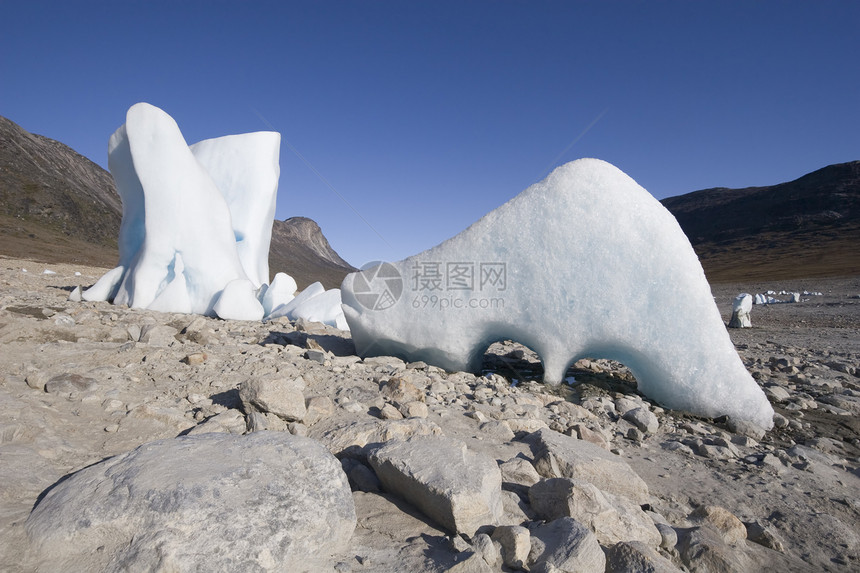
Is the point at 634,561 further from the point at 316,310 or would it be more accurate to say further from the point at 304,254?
the point at 304,254

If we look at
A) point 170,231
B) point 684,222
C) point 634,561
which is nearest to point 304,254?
point 684,222

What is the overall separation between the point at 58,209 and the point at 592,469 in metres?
57.2

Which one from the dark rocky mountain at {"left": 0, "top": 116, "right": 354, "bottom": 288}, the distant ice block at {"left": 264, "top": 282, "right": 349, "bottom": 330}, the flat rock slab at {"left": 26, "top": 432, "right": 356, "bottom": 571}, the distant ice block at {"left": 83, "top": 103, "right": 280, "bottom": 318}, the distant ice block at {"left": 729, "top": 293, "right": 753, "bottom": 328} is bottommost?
the distant ice block at {"left": 729, "top": 293, "right": 753, "bottom": 328}

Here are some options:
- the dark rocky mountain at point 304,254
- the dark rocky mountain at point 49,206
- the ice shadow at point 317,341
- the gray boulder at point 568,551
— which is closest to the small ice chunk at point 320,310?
the ice shadow at point 317,341

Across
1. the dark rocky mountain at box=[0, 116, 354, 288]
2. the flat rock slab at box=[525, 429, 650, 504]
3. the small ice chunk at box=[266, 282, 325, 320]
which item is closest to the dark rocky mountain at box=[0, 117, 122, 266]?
the dark rocky mountain at box=[0, 116, 354, 288]

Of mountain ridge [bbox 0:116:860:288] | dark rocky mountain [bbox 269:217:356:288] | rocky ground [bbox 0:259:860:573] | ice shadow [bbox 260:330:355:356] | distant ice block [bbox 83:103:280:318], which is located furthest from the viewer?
dark rocky mountain [bbox 269:217:356:288]

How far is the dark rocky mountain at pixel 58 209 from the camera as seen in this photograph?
34.0m

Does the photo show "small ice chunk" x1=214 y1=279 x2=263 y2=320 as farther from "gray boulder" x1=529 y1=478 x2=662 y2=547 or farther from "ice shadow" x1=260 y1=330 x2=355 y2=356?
"gray boulder" x1=529 y1=478 x2=662 y2=547

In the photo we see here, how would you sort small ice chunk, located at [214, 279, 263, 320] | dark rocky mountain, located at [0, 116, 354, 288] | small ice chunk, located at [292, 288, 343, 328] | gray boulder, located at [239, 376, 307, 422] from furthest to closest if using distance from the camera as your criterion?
dark rocky mountain, located at [0, 116, 354, 288] → small ice chunk, located at [292, 288, 343, 328] → small ice chunk, located at [214, 279, 263, 320] → gray boulder, located at [239, 376, 307, 422]

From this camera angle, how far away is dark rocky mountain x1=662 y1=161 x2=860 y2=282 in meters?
43.4

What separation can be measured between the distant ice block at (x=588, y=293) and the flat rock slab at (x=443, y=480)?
255 centimetres

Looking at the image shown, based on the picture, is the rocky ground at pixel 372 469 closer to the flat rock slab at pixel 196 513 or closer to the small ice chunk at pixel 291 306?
the flat rock slab at pixel 196 513

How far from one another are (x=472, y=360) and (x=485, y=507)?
10.5 feet

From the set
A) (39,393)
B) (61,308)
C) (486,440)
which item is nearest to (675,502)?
(486,440)
